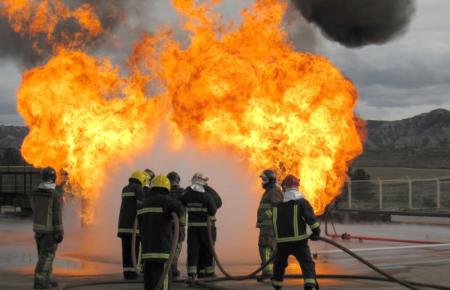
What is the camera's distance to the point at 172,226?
8.81m

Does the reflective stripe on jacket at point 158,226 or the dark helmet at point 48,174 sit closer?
the reflective stripe on jacket at point 158,226

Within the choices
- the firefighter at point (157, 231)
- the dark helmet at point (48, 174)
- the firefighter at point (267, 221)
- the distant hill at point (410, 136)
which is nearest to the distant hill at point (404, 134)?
the distant hill at point (410, 136)

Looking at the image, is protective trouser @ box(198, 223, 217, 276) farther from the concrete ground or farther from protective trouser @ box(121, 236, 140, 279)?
protective trouser @ box(121, 236, 140, 279)

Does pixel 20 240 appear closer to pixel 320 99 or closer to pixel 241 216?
pixel 241 216

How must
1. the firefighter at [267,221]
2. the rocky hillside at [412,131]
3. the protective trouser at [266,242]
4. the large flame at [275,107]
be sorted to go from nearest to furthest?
1. the firefighter at [267,221]
2. the protective trouser at [266,242]
3. the large flame at [275,107]
4. the rocky hillside at [412,131]

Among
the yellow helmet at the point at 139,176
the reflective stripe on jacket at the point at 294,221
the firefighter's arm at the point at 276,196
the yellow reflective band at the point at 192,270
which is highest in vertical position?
the yellow helmet at the point at 139,176

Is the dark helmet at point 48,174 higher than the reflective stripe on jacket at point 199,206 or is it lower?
higher

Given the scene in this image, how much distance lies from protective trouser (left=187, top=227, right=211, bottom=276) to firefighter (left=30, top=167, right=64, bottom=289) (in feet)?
6.77

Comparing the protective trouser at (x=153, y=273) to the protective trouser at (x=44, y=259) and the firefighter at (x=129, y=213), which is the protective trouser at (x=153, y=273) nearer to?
the protective trouser at (x=44, y=259)

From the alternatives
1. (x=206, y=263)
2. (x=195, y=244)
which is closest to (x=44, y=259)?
(x=195, y=244)

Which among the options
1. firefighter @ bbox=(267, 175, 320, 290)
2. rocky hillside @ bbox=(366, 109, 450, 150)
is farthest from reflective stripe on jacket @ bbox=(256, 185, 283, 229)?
rocky hillside @ bbox=(366, 109, 450, 150)

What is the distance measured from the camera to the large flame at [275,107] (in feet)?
48.1

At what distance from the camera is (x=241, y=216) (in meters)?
15.8

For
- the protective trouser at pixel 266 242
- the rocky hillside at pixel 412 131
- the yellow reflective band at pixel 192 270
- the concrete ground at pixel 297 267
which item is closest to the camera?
the concrete ground at pixel 297 267
